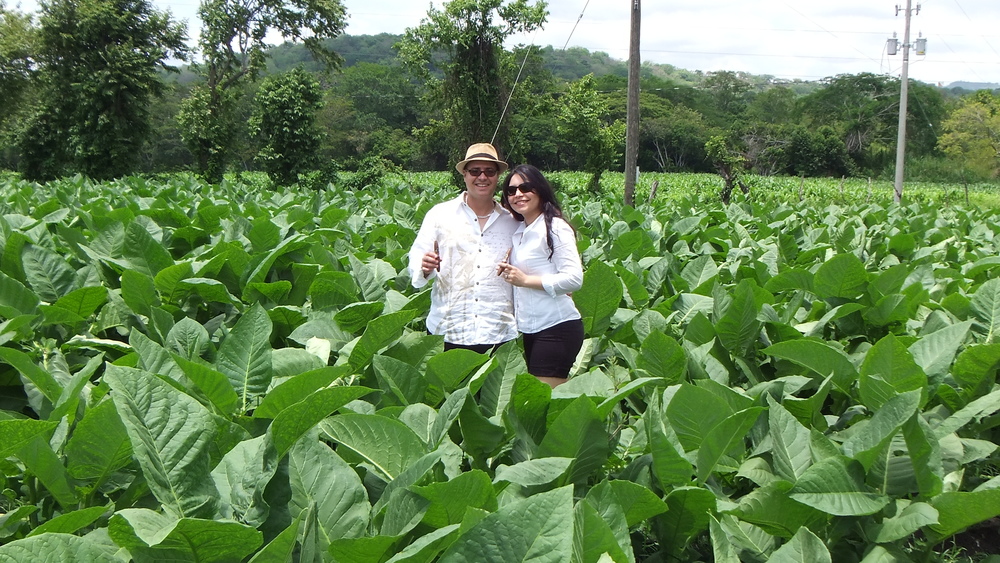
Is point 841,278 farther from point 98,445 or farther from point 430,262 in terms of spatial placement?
point 98,445

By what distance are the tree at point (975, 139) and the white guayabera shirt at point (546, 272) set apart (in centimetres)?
7403

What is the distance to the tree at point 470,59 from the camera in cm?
3053

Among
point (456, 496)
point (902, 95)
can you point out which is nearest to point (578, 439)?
point (456, 496)

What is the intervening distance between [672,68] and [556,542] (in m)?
205

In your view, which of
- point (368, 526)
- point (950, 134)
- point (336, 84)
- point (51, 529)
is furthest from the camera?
point (336, 84)

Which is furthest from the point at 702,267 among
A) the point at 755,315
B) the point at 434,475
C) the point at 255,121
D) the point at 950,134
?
the point at 950,134

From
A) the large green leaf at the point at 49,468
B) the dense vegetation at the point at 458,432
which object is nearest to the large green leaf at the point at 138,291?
the dense vegetation at the point at 458,432

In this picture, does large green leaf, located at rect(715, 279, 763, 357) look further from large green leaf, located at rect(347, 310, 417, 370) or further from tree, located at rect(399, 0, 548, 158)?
tree, located at rect(399, 0, 548, 158)

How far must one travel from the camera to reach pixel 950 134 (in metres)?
69.9

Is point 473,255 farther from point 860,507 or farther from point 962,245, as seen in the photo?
point 962,245

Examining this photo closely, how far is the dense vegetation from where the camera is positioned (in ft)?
4.51

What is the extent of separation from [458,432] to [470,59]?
1215 inches

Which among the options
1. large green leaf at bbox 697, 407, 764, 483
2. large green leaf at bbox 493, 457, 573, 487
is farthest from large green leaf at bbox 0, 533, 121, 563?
large green leaf at bbox 697, 407, 764, 483

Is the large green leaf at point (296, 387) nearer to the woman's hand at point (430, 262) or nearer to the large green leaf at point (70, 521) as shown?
the large green leaf at point (70, 521)
